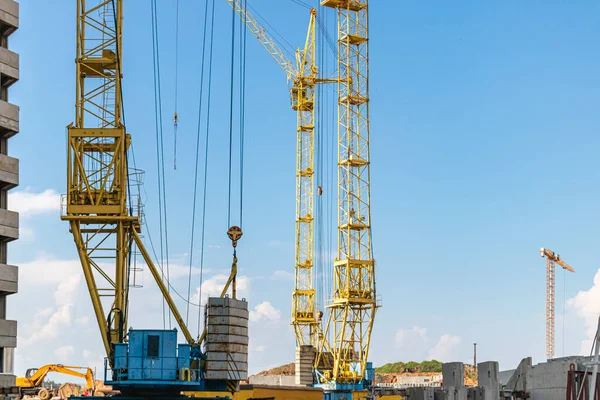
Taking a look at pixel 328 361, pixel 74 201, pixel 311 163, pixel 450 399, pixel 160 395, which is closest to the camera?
pixel 450 399

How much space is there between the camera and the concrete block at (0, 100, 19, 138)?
44.4m

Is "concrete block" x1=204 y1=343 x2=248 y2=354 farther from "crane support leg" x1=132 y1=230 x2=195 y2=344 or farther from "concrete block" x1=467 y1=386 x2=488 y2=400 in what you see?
"concrete block" x1=467 y1=386 x2=488 y2=400

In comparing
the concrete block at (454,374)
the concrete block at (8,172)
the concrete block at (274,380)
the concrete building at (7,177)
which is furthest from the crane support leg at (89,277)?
the concrete block at (274,380)

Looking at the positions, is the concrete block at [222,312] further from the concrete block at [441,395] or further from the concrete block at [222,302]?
the concrete block at [441,395]

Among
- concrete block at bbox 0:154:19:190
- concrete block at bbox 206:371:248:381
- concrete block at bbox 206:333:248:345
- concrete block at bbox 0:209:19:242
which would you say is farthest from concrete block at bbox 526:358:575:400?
concrete block at bbox 206:371:248:381

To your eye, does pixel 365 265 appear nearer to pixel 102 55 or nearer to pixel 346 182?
pixel 346 182

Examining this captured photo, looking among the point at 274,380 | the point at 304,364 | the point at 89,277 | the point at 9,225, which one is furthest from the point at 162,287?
the point at 274,380

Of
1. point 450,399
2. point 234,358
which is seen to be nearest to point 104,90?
point 234,358

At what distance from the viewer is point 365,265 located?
116375 millimetres

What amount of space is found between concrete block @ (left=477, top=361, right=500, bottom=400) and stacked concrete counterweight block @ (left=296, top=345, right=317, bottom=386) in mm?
96944

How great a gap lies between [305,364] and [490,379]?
9954cm

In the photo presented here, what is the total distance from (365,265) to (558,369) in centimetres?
8584

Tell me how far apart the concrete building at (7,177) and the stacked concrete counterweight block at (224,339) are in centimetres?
2034

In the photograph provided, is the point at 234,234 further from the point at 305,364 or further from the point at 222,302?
the point at 305,364
